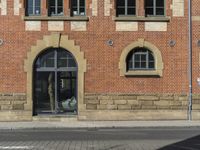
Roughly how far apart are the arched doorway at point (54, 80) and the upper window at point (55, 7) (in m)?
1.90

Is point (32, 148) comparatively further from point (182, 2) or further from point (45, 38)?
point (182, 2)

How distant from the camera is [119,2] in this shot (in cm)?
2719

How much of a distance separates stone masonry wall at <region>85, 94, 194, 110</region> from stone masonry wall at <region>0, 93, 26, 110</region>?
3364 millimetres

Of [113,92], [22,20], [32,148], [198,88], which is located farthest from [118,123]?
[32,148]

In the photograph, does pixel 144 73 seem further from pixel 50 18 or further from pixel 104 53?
pixel 50 18

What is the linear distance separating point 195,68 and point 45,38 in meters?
8.03

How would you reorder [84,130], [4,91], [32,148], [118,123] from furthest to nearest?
1. [4,91]
2. [118,123]
3. [84,130]
4. [32,148]

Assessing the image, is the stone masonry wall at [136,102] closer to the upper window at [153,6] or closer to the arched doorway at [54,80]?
the arched doorway at [54,80]

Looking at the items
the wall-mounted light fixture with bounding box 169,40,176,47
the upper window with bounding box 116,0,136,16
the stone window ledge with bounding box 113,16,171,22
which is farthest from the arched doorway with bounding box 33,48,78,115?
the wall-mounted light fixture with bounding box 169,40,176,47

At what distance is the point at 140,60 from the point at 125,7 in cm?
293

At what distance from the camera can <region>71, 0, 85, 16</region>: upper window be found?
1067 inches

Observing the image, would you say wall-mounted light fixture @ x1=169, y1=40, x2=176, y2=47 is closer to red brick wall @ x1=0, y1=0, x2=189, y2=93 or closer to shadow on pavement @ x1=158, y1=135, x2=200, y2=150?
red brick wall @ x1=0, y1=0, x2=189, y2=93

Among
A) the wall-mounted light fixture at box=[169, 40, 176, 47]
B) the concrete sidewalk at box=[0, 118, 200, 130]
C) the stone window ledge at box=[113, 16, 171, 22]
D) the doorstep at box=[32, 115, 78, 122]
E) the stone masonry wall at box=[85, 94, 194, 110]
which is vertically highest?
the stone window ledge at box=[113, 16, 171, 22]

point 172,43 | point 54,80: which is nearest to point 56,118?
A: point 54,80
